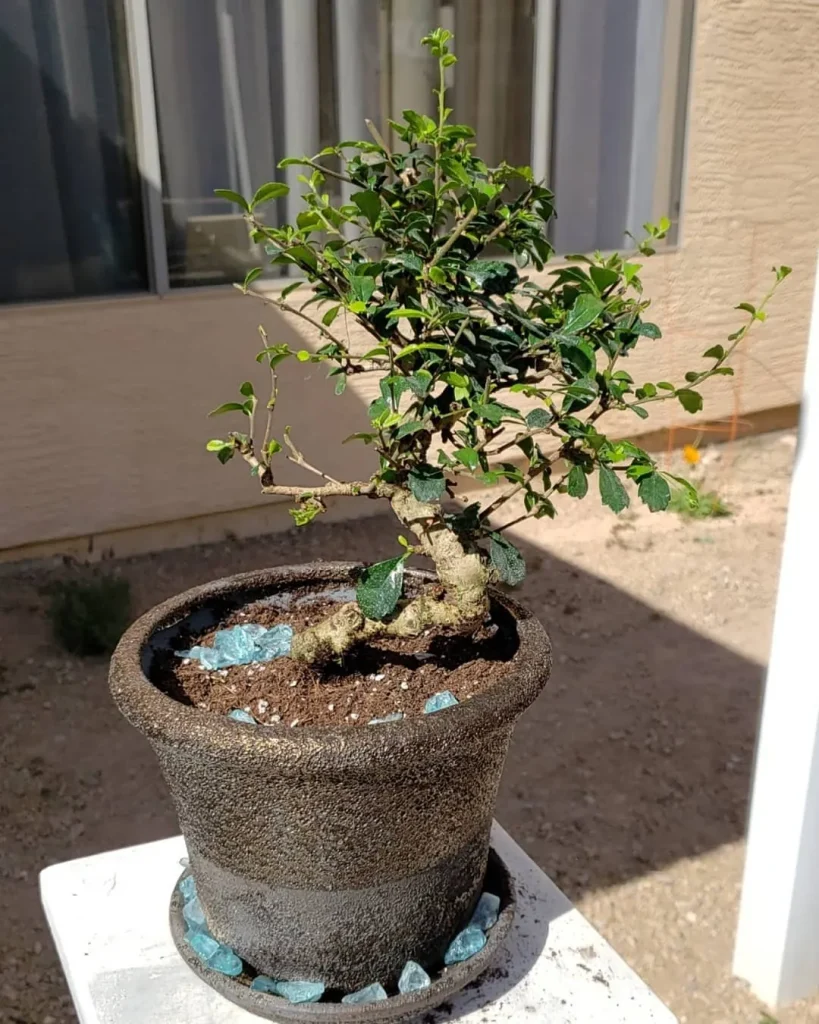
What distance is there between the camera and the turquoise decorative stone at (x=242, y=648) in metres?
1.18

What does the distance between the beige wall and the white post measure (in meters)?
2.51

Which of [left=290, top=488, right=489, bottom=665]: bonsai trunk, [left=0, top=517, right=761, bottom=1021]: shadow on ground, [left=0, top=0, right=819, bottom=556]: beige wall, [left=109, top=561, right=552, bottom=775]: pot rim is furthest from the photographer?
[left=0, top=0, right=819, bottom=556]: beige wall

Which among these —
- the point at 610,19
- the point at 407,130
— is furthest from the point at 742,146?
the point at 407,130

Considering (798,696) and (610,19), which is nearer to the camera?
(798,696)

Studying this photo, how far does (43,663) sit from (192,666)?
225 centimetres

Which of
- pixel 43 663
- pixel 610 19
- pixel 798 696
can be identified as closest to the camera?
pixel 798 696

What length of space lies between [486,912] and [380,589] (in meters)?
0.42

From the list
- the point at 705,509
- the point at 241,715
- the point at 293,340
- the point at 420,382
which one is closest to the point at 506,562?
the point at 420,382

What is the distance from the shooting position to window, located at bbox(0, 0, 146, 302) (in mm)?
3361

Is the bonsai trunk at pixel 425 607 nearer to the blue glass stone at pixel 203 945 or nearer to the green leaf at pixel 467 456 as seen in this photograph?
the green leaf at pixel 467 456

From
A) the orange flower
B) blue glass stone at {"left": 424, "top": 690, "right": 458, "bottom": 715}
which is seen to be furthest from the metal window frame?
blue glass stone at {"left": 424, "top": 690, "right": 458, "bottom": 715}

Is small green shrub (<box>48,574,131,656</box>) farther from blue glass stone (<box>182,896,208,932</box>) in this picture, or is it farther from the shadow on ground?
blue glass stone (<box>182,896,208,932</box>)

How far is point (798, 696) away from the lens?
174 cm

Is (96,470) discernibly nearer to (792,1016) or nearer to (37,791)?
(37,791)
